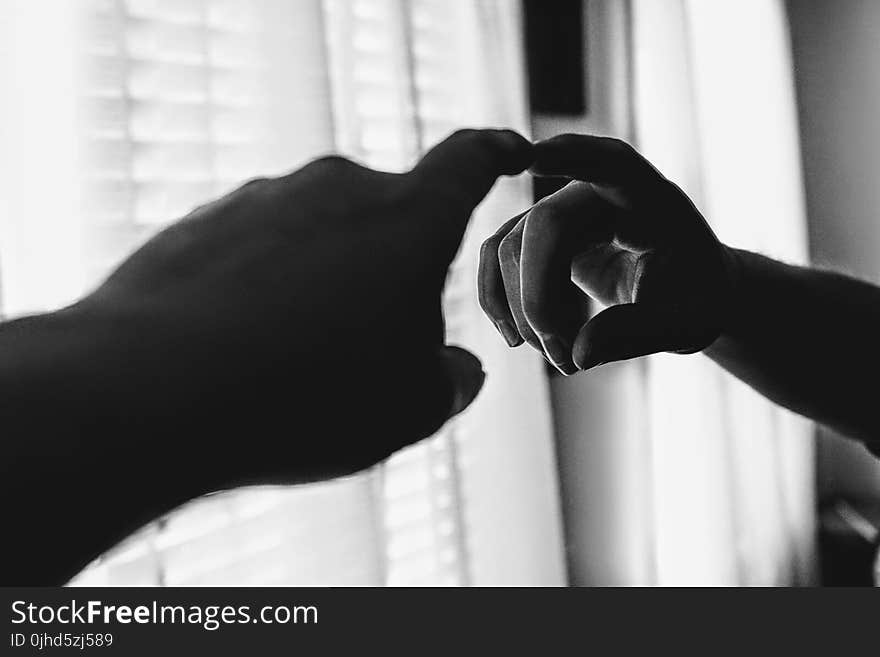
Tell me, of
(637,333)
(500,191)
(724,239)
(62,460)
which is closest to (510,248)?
(637,333)

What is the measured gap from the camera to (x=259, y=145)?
99 centimetres

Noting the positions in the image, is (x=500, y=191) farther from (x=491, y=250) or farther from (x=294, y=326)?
(x=294, y=326)

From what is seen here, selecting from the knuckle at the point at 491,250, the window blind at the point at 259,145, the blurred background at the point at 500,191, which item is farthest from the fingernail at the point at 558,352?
the window blind at the point at 259,145

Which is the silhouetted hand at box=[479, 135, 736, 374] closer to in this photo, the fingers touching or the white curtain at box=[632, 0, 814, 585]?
the fingers touching

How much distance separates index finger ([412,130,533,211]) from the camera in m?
0.42

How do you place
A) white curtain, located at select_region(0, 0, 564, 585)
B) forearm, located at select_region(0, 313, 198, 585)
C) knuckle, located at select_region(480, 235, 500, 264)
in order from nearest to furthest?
forearm, located at select_region(0, 313, 198, 585) < knuckle, located at select_region(480, 235, 500, 264) < white curtain, located at select_region(0, 0, 564, 585)

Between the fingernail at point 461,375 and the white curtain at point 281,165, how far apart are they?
21.9 inches

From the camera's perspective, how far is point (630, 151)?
0.54m

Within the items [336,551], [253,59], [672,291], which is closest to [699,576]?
[336,551]

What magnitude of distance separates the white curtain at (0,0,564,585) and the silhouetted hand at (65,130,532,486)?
0.51 meters

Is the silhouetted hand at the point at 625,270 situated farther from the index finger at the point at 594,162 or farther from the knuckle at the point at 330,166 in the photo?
the knuckle at the point at 330,166

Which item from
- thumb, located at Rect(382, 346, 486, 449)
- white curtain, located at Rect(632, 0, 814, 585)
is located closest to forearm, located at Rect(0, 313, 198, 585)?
thumb, located at Rect(382, 346, 486, 449)

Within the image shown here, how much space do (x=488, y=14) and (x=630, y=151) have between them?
910mm

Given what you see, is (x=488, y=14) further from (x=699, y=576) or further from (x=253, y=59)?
(x=699, y=576)
